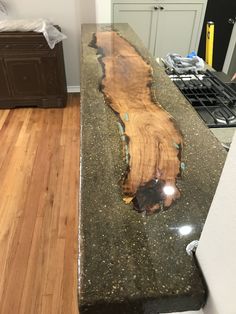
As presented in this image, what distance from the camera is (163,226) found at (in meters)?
0.58

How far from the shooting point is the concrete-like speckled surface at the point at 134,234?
476 mm

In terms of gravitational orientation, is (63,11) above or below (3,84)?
above

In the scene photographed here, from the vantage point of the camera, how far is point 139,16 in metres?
3.06

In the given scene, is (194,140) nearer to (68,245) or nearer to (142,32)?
(68,245)

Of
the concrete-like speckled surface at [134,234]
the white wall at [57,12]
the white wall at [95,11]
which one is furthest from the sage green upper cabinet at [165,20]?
the concrete-like speckled surface at [134,234]

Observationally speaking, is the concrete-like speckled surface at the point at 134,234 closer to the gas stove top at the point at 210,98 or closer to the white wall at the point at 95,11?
the gas stove top at the point at 210,98

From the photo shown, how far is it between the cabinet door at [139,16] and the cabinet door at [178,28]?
0.08 metres

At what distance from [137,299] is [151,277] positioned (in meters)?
0.05

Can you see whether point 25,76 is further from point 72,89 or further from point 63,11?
point 63,11

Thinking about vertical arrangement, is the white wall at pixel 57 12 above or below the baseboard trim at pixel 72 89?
A: above

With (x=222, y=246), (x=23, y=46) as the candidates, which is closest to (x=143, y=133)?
(x=222, y=246)

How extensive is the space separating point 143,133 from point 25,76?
2.38m

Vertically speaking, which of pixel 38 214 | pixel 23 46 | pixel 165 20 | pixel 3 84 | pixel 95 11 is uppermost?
pixel 95 11

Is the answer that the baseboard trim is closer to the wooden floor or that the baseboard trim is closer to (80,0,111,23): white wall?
the wooden floor
